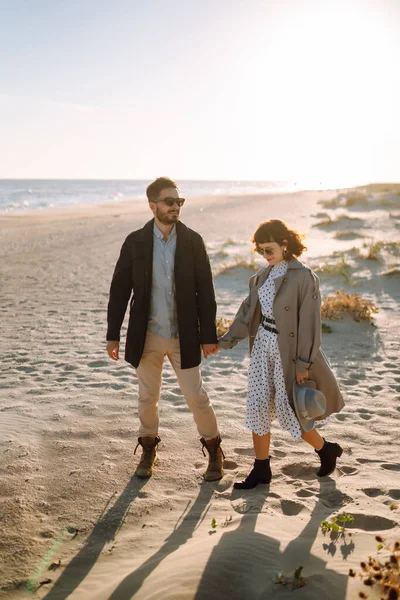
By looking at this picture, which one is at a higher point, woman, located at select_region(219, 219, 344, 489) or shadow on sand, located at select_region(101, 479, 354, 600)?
woman, located at select_region(219, 219, 344, 489)

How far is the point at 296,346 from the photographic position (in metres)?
3.80

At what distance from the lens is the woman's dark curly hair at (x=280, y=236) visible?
376cm

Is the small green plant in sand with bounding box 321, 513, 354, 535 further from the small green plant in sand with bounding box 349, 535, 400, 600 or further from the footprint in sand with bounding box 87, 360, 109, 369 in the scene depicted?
the footprint in sand with bounding box 87, 360, 109, 369

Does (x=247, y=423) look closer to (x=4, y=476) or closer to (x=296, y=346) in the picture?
(x=296, y=346)

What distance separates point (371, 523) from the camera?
3461 millimetres

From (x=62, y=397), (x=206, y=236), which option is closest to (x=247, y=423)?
(x=62, y=397)

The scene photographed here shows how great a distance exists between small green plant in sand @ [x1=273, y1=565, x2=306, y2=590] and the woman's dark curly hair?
199 centimetres

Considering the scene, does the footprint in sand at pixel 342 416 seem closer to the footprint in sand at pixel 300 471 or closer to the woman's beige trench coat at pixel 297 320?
the footprint in sand at pixel 300 471

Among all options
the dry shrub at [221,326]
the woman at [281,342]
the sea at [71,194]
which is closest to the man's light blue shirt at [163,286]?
the woman at [281,342]

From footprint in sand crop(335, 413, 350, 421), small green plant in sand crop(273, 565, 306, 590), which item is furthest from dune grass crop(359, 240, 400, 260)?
small green plant in sand crop(273, 565, 306, 590)

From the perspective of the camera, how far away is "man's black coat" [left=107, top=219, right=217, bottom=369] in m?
4.00

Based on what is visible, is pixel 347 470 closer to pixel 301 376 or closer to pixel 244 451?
pixel 244 451

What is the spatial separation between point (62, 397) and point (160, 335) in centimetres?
217

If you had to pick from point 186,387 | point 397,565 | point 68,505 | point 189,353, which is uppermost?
point 189,353
